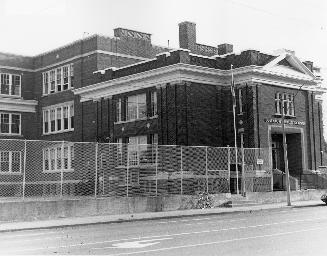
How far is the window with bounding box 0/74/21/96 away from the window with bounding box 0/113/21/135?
234cm

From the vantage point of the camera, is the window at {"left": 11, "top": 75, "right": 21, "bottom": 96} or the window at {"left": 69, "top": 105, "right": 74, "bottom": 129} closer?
the window at {"left": 69, "top": 105, "right": 74, "bottom": 129}

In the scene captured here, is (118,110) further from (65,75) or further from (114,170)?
(114,170)

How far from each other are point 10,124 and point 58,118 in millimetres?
5390

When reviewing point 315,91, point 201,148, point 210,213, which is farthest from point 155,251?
point 315,91

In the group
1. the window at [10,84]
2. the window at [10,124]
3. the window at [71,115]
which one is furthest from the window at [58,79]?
the window at [10,124]

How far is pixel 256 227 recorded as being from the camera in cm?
1697

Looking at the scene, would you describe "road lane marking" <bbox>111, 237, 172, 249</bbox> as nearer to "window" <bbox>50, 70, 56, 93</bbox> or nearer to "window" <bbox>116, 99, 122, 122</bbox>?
"window" <bbox>116, 99, 122, 122</bbox>

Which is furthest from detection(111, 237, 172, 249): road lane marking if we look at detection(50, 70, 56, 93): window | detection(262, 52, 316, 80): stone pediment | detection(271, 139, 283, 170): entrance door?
detection(50, 70, 56, 93): window

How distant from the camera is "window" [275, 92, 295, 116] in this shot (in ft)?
129

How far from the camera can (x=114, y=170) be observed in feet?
85.4

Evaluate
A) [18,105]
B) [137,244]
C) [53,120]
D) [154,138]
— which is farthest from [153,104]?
[137,244]

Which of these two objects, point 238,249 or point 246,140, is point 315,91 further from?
point 238,249

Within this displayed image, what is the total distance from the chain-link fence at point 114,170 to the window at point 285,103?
323 inches

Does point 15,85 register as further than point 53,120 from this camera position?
Yes
